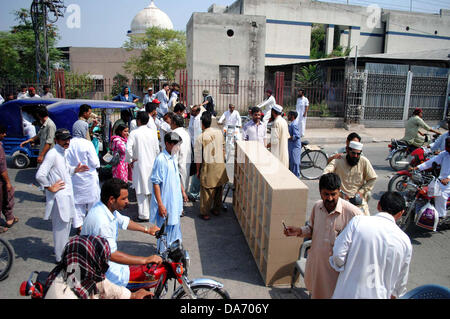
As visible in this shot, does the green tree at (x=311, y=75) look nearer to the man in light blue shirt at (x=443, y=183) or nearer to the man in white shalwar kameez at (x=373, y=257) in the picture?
the man in light blue shirt at (x=443, y=183)

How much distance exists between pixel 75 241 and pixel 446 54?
66.9 feet

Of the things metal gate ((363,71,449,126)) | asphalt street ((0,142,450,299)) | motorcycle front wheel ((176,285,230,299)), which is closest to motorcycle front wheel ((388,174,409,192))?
asphalt street ((0,142,450,299))

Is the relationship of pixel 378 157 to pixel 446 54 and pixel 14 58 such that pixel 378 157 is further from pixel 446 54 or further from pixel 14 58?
pixel 14 58

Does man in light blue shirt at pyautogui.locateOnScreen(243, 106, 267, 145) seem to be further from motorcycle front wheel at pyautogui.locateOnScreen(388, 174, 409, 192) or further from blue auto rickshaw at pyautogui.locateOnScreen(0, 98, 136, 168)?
blue auto rickshaw at pyautogui.locateOnScreen(0, 98, 136, 168)

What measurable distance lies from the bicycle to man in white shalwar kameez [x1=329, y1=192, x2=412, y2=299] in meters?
6.37

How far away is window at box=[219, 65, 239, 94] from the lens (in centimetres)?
1820

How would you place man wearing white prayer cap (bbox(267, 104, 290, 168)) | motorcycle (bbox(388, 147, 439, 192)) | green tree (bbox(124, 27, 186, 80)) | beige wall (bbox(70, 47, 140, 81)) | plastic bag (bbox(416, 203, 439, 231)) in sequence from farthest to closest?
1. beige wall (bbox(70, 47, 140, 81))
2. green tree (bbox(124, 27, 186, 80))
3. man wearing white prayer cap (bbox(267, 104, 290, 168))
4. motorcycle (bbox(388, 147, 439, 192))
5. plastic bag (bbox(416, 203, 439, 231))

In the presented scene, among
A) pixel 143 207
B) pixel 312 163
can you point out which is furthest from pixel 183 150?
pixel 312 163

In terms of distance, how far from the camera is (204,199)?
253 inches

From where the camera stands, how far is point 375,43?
3275 centimetres

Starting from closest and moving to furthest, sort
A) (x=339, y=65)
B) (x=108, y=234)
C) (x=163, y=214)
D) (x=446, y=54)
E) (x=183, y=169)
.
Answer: (x=108, y=234), (x=163, y=214), (x=183, y=169), (x=446, y=54), (x=339, y=65)

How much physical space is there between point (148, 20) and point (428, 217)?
129 ft

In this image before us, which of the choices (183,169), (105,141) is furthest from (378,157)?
(105,141)

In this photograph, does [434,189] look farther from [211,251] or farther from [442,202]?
[211,251]
